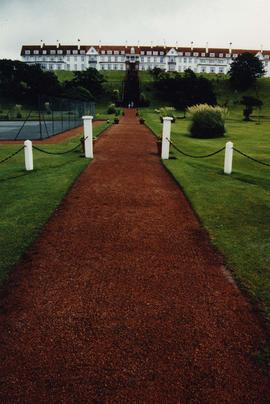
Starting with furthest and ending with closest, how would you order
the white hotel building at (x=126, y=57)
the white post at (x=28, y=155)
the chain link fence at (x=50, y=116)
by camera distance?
the white hotel building at (x=126, y=57) → the chain link fence at (x=50, y=116) → the white post at (x=28, y=155)

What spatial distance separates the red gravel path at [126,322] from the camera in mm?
3072

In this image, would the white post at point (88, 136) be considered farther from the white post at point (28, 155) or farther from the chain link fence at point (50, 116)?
the chain link fence at point (50, 116)

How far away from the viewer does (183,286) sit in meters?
4.79

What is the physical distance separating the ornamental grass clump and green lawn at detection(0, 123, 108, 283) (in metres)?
11.9

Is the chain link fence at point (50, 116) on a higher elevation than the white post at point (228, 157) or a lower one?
higher

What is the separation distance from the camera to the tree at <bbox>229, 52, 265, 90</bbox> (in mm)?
78500

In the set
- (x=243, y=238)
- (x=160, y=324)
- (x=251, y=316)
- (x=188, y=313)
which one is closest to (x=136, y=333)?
(x=160, y=324)

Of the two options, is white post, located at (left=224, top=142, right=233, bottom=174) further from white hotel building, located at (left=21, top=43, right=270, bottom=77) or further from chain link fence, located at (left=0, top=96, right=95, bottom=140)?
white hotel building, located at (left=21, top=43, right=270, bottom=77)

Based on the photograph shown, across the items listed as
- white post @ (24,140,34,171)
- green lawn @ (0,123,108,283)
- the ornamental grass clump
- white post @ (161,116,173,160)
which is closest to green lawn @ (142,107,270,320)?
white post @ (161,116,173,160)

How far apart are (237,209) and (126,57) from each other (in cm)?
13293

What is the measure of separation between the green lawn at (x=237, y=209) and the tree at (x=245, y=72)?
6934 cm

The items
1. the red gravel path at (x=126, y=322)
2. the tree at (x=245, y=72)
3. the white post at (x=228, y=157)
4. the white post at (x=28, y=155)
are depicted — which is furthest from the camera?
the tree at (x=245, y=72)

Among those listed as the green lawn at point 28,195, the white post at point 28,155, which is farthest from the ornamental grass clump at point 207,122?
the white post at point 28,155

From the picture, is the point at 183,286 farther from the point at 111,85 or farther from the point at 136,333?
the point at 111,85
